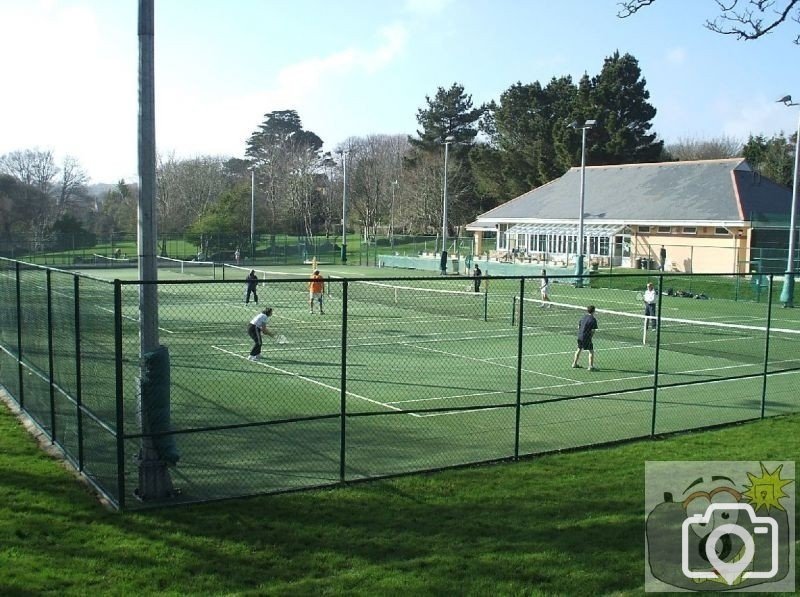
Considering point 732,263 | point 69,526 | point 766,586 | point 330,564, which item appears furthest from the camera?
point 732,263

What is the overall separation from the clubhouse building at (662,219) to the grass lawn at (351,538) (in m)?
38.0

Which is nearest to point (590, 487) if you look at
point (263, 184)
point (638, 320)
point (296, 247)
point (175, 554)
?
point (175, 554)

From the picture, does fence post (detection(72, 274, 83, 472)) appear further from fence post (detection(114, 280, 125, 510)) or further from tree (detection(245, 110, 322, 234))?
tree (detection(245, 110, 322, 234))

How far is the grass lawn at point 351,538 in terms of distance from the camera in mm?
6758

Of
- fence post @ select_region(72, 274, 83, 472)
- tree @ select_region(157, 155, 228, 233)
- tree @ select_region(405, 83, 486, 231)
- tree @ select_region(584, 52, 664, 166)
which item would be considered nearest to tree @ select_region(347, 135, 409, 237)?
tree @ select_region(405, 83, 486, 231)

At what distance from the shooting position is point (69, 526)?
7.94 metres

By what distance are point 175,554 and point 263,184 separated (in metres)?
89.6

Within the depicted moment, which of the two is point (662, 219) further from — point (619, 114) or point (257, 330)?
point (257, 330)

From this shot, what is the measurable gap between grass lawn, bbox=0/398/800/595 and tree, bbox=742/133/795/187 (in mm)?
65438

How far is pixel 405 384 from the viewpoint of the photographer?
16922 mm

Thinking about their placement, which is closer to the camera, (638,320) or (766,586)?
(766,586)

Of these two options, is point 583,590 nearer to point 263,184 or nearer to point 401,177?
point 401,177

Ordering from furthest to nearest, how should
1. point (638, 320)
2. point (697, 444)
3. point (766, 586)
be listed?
point (638, 320) → point (697, 444) → point (766, 586)

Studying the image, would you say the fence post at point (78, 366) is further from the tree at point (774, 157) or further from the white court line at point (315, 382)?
the tree at point (774, 157)
